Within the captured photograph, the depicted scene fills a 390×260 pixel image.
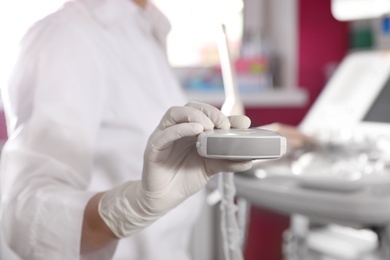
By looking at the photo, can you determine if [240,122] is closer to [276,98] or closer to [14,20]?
[14,20]

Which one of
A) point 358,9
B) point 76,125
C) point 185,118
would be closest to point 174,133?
point 185,118

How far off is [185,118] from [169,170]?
7cm

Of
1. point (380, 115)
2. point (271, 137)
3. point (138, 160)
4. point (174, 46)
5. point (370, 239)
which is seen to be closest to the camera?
point (271, 137)

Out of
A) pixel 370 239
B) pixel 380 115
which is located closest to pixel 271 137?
pixel 380 115

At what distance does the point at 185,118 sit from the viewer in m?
0.59

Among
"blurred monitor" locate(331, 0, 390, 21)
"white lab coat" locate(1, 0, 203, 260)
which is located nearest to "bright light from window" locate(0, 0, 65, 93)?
"white lab coat" locate(1, 0, 203, 260)

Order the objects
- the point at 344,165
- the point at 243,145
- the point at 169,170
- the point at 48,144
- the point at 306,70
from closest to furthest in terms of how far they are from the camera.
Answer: the point at 243,145 → the point at 169,170 → the point at 48,144 → the point at 344,165 → the point at 306,70

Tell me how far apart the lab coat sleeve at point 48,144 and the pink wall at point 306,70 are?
1491 millimetres

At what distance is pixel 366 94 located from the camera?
→ 1710 millimetres

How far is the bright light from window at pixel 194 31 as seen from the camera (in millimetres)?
2096

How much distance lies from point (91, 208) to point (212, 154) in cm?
23

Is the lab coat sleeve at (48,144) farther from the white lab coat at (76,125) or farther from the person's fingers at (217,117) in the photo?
the person's fingers at (217,117)

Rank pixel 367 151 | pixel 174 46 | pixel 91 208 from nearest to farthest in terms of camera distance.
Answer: pixel 91 208
pixel 367 151
pixel 174 46

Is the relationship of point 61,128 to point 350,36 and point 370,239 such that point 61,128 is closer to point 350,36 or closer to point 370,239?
point 370,239
